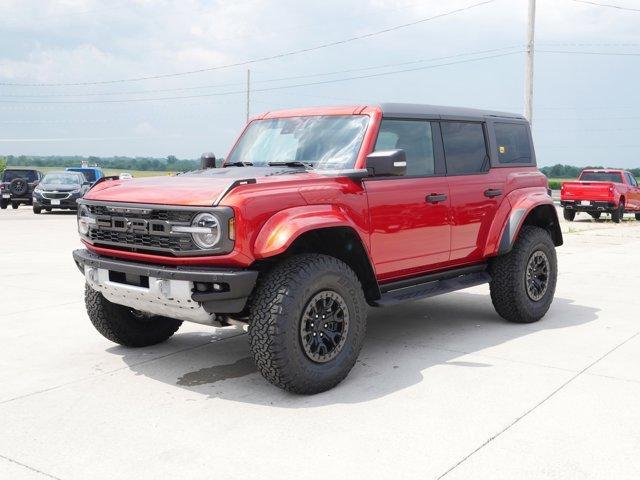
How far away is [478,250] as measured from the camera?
6285 mm

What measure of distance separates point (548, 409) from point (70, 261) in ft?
28.4

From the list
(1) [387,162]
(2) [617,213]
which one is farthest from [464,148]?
(2) [617,213]

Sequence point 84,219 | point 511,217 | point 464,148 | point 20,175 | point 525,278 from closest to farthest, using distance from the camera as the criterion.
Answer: point 84,219 → point 464,148 → point 511,217 → point 525,278 → point 20,175

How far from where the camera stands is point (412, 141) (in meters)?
5.81

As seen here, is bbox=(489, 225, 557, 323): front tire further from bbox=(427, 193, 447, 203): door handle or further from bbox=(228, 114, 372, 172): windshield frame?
bbox=(228, 114, 372, 172): windshield frame

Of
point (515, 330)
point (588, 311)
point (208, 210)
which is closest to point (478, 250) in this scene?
point (515, 330)

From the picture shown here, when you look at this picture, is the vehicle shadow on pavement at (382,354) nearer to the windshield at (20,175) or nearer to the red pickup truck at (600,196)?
the red pickup truck at (600,196)

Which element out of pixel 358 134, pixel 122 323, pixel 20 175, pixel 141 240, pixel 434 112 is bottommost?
pixel 122 323

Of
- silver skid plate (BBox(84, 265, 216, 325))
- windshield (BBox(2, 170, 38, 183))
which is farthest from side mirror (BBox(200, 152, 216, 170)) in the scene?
windshield (BBox(2, 170, 38, 183))

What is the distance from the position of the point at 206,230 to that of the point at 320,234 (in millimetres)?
892

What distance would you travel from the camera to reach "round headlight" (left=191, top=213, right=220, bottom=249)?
14.1 feet

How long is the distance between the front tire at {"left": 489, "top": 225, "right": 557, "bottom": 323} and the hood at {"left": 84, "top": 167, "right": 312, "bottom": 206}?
7.72ft

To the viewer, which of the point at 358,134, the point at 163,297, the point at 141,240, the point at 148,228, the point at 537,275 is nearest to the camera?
the point at 163,297

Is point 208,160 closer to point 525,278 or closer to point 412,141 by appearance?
point 412,141
